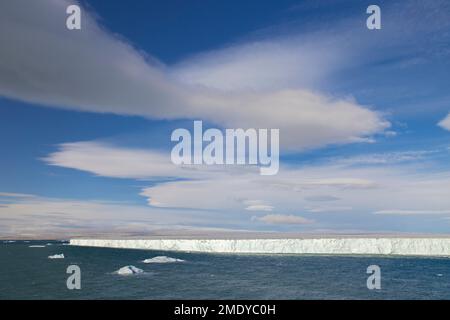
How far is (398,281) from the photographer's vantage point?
4938cm

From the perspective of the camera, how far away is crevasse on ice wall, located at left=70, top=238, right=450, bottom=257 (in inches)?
3093

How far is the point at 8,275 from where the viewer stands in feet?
188

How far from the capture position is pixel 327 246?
88.2 metres

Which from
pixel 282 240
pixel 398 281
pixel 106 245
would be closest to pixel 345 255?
pixel 282 240

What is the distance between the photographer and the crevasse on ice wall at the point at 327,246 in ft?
258

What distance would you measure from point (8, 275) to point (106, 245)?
339 feet
